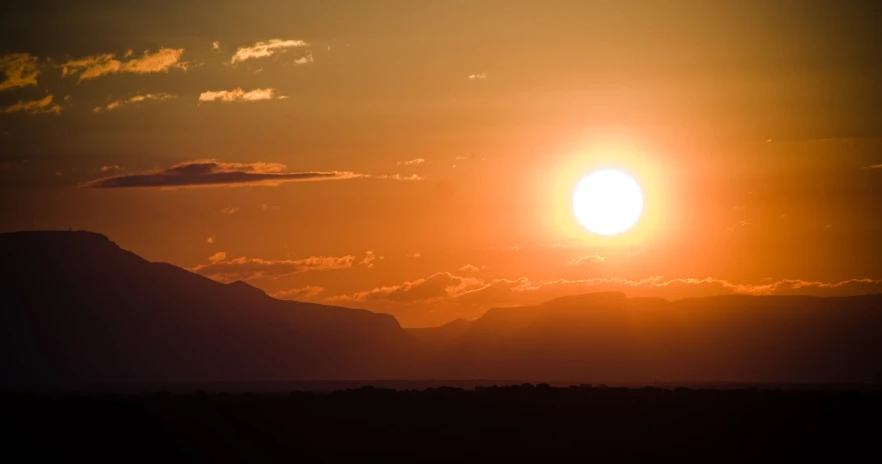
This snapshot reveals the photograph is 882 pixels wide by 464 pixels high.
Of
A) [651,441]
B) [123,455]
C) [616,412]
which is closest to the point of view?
[123,455]

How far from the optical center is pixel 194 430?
65.5 m

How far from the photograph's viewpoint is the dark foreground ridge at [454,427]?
62.1m

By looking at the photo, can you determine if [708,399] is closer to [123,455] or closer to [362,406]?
[362,406]

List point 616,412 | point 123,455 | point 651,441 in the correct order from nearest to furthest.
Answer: point 123,455 < point 651,441 < point 616,412

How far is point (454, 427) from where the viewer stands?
67625mm

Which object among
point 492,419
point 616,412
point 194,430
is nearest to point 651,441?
point 616,412

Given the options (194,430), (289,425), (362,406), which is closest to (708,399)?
(362,406)

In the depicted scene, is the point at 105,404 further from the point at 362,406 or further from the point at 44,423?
the point at 362,406

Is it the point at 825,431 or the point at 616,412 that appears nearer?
the point at 825,431

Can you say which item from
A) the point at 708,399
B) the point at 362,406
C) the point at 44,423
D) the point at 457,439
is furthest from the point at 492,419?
the point at 44,423

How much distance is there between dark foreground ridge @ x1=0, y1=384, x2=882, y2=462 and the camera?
62094mm

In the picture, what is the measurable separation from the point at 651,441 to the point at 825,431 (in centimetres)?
1051

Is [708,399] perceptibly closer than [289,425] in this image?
No

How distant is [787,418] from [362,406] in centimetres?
2642
